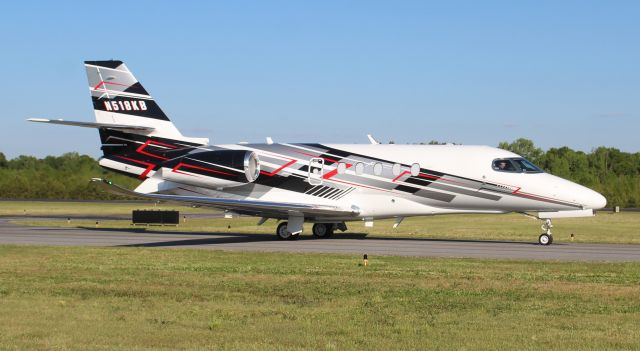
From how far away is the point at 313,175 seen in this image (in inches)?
1273

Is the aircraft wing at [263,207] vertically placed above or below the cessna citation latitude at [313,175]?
below

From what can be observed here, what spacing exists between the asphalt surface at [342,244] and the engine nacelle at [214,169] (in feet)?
7.24

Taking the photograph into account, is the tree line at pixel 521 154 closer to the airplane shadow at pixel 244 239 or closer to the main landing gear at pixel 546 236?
the airplane shadow at pixel 244 239

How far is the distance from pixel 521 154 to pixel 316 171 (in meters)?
86.1

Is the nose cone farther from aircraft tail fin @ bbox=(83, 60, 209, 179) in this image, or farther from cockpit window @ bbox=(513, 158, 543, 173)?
aircraft tail fin @ bbox=(83, 60, 209, 179)

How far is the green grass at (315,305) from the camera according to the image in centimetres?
1146

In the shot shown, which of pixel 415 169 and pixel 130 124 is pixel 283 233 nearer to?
pixel 415 169

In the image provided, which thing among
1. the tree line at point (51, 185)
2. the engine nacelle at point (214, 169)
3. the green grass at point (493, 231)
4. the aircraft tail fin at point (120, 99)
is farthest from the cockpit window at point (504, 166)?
the tree line at point (51, 185)

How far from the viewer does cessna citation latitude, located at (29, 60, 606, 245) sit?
29828 millimetres

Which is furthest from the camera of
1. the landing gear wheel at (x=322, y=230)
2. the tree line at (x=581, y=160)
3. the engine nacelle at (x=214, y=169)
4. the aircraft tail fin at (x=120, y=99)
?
the tree line at (x=581, y=160)

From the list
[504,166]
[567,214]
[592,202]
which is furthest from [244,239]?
[592,202]

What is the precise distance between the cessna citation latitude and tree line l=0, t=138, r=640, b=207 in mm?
18591

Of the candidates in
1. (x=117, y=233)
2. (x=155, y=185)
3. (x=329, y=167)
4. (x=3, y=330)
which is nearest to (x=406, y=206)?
(x=329, y=167)

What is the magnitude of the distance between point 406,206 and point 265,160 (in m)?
5.76
